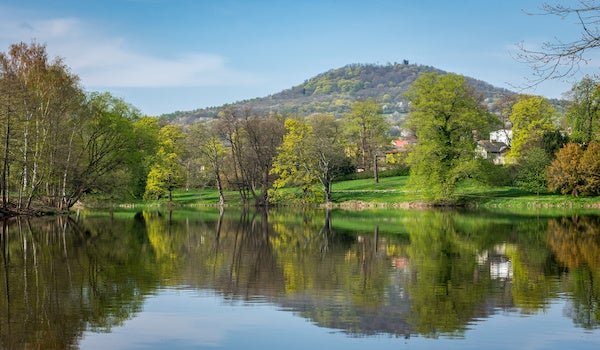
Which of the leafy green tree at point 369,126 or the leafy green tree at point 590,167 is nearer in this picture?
the leafy green tree at point 590,167

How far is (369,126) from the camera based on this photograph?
87062 millimetres

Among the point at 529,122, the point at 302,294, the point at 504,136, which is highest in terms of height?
the point at 504,136

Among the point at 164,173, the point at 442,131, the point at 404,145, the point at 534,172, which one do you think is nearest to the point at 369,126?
the point at 404,145

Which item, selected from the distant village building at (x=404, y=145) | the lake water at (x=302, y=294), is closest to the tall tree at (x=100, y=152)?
the lake water at (x=302, y=294)

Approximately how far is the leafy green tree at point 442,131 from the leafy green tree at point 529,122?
13.4 m

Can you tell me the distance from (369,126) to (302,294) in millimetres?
72437

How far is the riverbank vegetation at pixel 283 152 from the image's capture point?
159ft

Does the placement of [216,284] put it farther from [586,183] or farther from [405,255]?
[586,183]

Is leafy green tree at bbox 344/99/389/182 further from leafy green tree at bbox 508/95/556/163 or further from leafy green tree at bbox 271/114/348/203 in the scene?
leafy green tree at bbox 508/95/556/163

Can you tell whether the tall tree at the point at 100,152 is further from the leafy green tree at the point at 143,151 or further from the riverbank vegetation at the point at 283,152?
the leafy green tree at the point at 143,151

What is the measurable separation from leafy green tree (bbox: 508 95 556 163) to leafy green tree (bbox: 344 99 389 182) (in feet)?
52.1

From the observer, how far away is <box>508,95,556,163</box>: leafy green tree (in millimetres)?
76062

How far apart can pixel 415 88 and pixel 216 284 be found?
51295mm

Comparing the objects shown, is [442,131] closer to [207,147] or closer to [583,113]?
[583,113]
